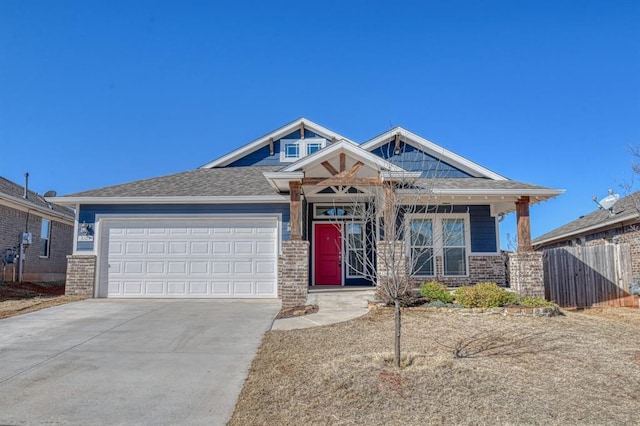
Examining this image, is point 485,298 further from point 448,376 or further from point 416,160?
point 416,160

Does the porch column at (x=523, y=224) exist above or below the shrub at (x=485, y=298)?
above

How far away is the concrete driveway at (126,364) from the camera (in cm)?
457

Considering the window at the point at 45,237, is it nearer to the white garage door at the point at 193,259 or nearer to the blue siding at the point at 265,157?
the white garage door at the point at 193,259

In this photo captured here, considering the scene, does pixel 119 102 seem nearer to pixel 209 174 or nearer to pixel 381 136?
pixel 209 174

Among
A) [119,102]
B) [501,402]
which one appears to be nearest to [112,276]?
[119,102]

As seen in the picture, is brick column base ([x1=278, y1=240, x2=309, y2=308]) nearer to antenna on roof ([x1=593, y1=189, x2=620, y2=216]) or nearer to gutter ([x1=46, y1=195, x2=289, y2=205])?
gutter ([x1=46, y1=195, x2=289, y2=205])


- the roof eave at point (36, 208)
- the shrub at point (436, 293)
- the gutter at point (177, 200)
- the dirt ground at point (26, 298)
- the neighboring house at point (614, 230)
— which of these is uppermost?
the roof eave at point (36, 208)

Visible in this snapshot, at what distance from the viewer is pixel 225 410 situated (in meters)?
4.62

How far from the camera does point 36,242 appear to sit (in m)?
18.3

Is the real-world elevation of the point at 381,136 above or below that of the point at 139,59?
below

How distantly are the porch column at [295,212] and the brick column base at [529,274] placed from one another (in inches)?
219

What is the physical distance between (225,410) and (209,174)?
1198cm

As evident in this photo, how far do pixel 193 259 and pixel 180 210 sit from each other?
1.50m

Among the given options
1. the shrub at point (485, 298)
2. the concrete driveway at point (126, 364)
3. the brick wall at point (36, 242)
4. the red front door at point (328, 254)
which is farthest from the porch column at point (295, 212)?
the brick wall at point (36, 242)
